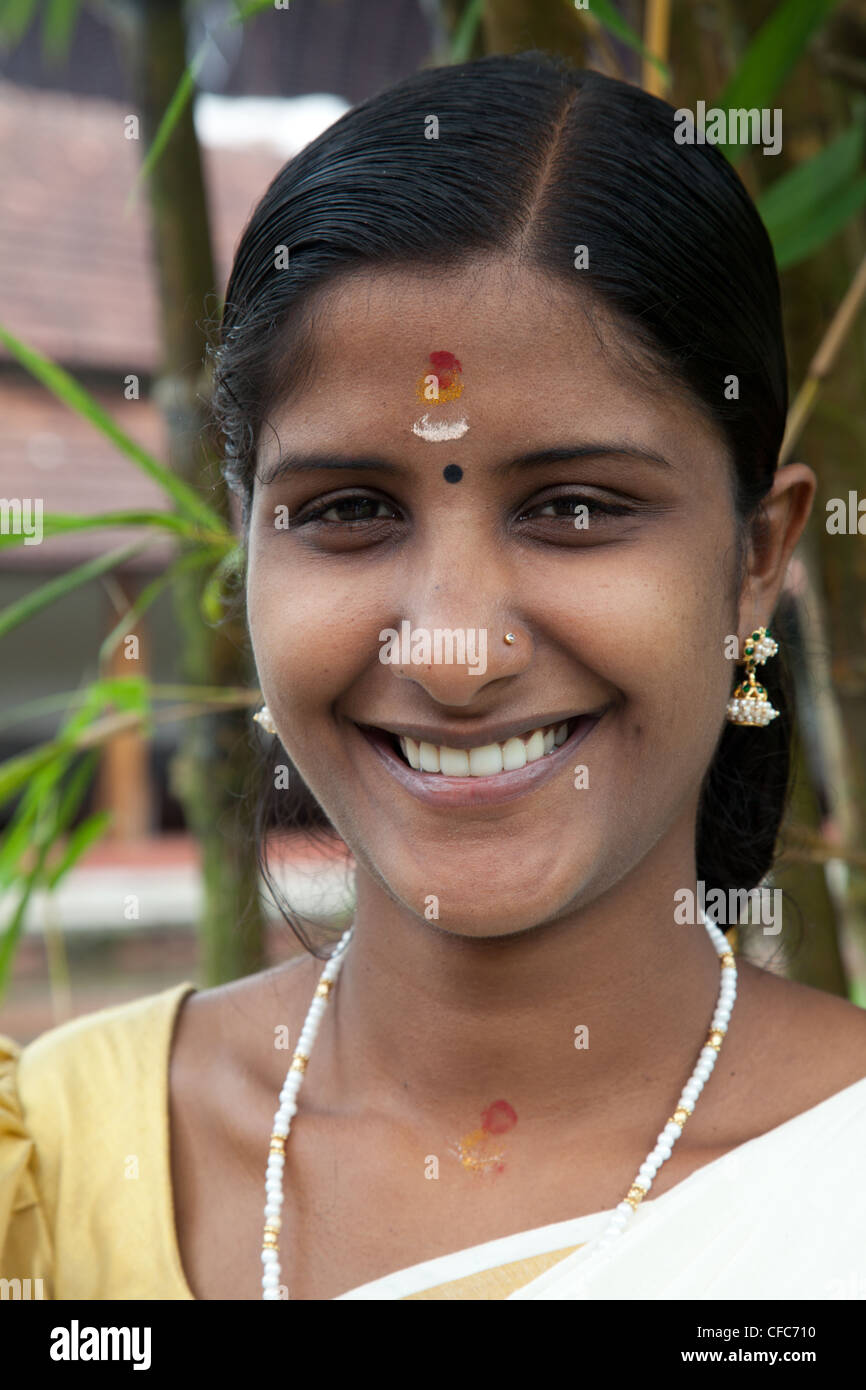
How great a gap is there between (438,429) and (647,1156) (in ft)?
2.65

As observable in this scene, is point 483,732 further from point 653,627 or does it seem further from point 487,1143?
point 487,1143

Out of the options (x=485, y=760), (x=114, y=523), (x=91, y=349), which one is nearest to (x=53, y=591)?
(x=114, y=523)

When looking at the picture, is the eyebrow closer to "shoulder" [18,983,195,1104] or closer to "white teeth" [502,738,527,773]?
"white teeth" [502,738,527,773]

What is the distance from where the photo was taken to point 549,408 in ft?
4.42

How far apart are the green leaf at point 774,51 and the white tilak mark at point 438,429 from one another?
766mm

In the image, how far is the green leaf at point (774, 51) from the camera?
1.74 m

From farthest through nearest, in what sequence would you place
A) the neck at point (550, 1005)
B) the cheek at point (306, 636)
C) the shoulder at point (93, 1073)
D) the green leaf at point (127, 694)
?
the green leaf at point (127, 694)
the shoulder at point (93, 1073)
the neck at point (550, 1005)
the cheek at point (306, 636)

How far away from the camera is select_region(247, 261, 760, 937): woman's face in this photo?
1.35 metres

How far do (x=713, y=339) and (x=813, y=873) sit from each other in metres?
0.98

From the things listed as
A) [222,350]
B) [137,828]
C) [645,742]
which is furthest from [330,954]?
[137,828]

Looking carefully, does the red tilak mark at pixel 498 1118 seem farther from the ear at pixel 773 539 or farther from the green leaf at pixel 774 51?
the green leaf at pixel 774 51

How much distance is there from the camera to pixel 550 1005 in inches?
61.5

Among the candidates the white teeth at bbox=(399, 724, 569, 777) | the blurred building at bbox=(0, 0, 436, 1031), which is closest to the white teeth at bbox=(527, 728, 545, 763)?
the white teeth at bbox=(399, 724, 569, 777)

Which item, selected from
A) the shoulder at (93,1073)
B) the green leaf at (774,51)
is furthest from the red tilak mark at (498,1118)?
the green leaf at (774,51)
